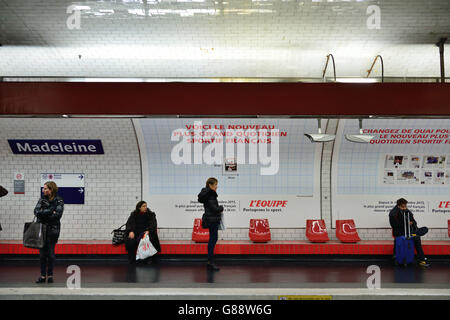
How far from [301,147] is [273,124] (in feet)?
2.49

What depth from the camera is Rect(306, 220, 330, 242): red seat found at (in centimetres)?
681

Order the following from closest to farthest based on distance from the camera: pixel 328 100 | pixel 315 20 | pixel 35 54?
pixel 328 100 → pixel 315 20 → pixel 35 54

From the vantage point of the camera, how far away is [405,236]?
6332 millimetres

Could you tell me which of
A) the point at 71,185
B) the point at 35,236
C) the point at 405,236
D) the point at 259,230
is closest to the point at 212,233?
the point at 259,230

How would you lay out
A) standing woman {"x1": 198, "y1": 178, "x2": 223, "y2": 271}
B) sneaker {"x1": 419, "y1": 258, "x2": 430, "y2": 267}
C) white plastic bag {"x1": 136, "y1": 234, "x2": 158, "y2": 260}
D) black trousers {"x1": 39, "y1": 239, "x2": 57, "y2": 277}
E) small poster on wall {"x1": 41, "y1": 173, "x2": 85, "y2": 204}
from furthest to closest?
small poster on wall {"x1": 41, "y1": 173, "x2": 85, "y2": 204}
sneaker {"x1": 419, "y1": 258, "x2": 430, "y2": 267}
white plastic bag {"x1": 136, "y1": 234, "x2": 158, "y2": 260}
standing woman {"x1": 198, "y1": 178, "x2": 223, "y2": 271}
black trousers {"x1": 39, "y1": 239, "x2": 57, "y2": 277}

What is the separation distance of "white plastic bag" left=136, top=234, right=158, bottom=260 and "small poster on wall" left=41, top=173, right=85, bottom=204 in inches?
74.9

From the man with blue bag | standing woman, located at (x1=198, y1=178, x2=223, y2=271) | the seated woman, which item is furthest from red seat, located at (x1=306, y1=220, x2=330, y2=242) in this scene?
the seated woman

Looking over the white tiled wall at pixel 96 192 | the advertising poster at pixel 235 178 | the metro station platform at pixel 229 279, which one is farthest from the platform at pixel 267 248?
the advertising poster at pixel 235 178

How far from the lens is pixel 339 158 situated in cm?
714

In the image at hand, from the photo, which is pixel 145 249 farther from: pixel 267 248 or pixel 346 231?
pixel 346 231

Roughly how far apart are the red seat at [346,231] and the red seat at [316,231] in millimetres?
269

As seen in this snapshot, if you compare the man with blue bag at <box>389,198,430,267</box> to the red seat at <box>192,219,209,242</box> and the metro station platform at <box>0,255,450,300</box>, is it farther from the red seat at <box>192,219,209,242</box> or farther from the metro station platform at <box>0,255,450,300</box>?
the red seat at <box>192,219,209,242</box>
